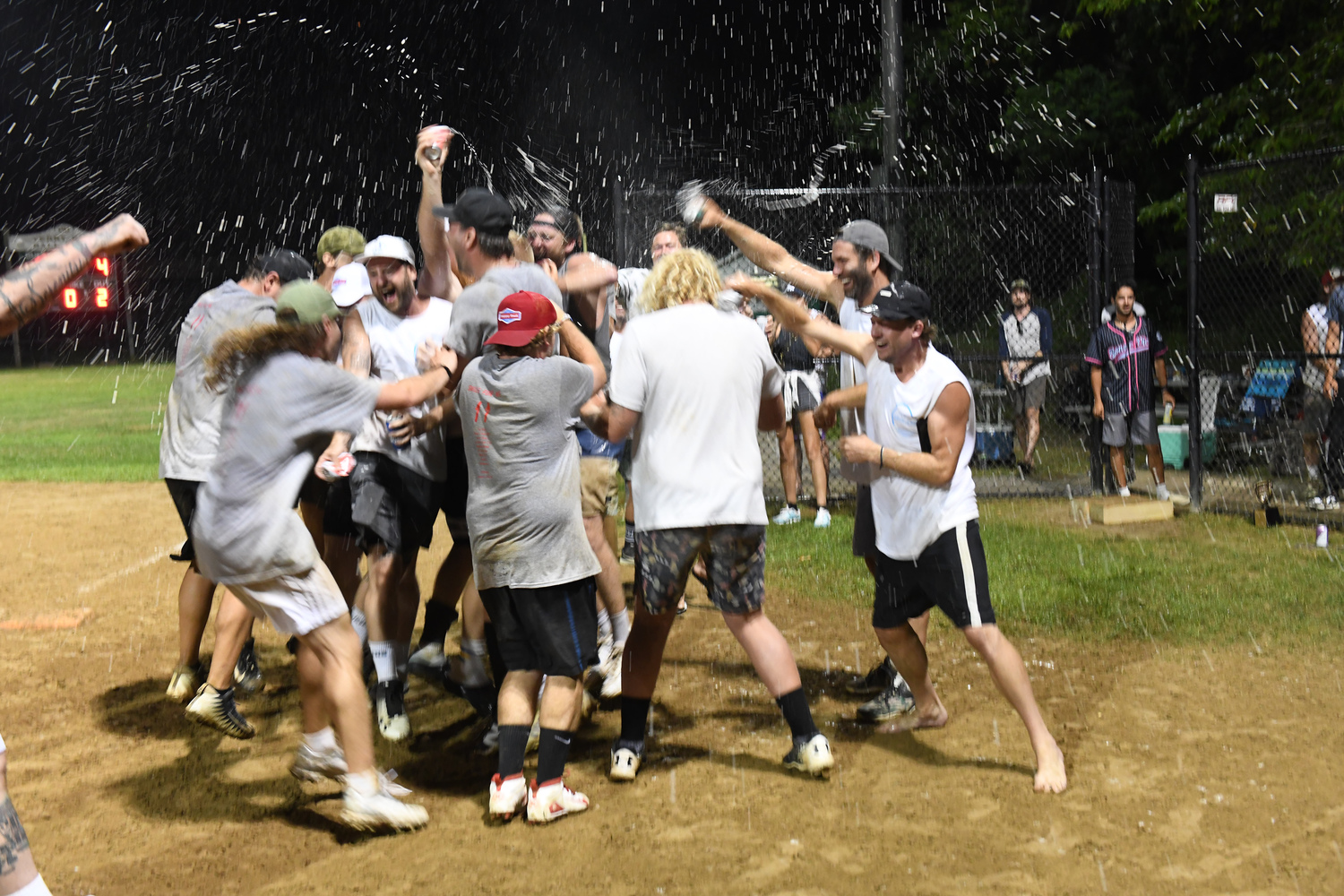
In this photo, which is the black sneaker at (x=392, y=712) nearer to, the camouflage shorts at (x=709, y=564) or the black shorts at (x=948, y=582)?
the camouflage shorts at (x=709, y=564)

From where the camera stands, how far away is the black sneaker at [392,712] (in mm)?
5523

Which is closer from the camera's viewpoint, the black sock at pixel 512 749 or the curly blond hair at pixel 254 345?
the curly blond hair at pixel 254 345

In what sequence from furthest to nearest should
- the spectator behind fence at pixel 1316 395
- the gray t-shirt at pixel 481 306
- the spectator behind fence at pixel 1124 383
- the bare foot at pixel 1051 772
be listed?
the spectator behind fence at pixel 1124 383
the spectator behind fence at pixel 1316 395
the gray t-shirt at pixel 481 306
the bare foot at pixel 1051 772

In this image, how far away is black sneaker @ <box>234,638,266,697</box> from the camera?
249 inches

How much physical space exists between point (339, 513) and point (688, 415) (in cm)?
224

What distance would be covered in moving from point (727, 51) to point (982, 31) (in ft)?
41.7

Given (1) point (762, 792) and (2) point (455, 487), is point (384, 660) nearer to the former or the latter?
(2) point (455, 487)

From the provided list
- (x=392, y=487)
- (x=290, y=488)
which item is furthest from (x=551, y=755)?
(x=392, y=487)

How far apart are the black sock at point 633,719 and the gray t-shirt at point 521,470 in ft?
2.50

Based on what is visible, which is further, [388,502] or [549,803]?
[388,502]

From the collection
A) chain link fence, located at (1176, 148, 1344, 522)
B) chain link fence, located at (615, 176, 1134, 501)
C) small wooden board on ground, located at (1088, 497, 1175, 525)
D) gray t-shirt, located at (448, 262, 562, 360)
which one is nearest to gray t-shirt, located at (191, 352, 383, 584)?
gray t-shirt, located at (448, 262, 562, 360)

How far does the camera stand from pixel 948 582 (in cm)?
475

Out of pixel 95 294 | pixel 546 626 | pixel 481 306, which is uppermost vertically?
pixel 95 294

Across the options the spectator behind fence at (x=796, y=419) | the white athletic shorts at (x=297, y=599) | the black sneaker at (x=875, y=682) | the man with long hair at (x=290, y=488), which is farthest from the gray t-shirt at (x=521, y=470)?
the spectator behind fence at (x=796, y=419)
